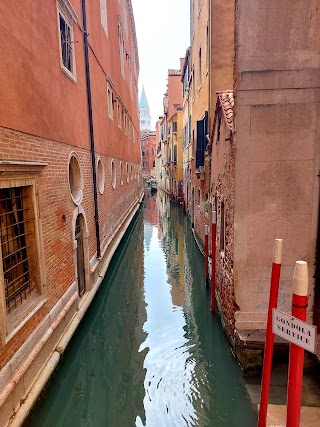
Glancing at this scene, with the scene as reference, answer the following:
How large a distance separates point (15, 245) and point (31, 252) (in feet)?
1.30

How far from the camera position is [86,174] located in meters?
7.94

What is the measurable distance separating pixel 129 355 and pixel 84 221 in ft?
11.2

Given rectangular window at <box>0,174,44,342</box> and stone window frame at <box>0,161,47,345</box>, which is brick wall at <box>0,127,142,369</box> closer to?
stone window frame at <box>0,161,47,345</box>

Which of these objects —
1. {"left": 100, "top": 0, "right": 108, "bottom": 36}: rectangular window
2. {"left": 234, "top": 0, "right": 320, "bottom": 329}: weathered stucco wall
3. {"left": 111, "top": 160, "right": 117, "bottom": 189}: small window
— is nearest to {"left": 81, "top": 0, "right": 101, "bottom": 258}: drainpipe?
{"left": 100, "top": 0, "right": 108, "bottom": 36}: rectangular window

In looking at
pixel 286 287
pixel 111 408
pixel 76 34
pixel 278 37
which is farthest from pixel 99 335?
pixel 76 34

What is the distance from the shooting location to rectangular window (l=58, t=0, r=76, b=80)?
20.2 ft

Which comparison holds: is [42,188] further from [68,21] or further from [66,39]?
[68,21]

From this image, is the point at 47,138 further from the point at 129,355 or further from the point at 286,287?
the point at 286,287

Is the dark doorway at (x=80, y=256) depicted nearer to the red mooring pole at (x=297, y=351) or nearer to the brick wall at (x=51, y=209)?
the brick wall at (x=51, y=209)

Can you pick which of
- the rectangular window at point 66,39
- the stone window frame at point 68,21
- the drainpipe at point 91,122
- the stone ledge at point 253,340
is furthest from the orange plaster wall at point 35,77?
the stone ledge at point 253,340

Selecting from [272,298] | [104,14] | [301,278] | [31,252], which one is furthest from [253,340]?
[104,14]

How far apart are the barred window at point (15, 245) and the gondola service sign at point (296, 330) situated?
316cm

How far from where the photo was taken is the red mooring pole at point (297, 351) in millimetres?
2287

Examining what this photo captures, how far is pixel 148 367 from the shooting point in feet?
17.1
